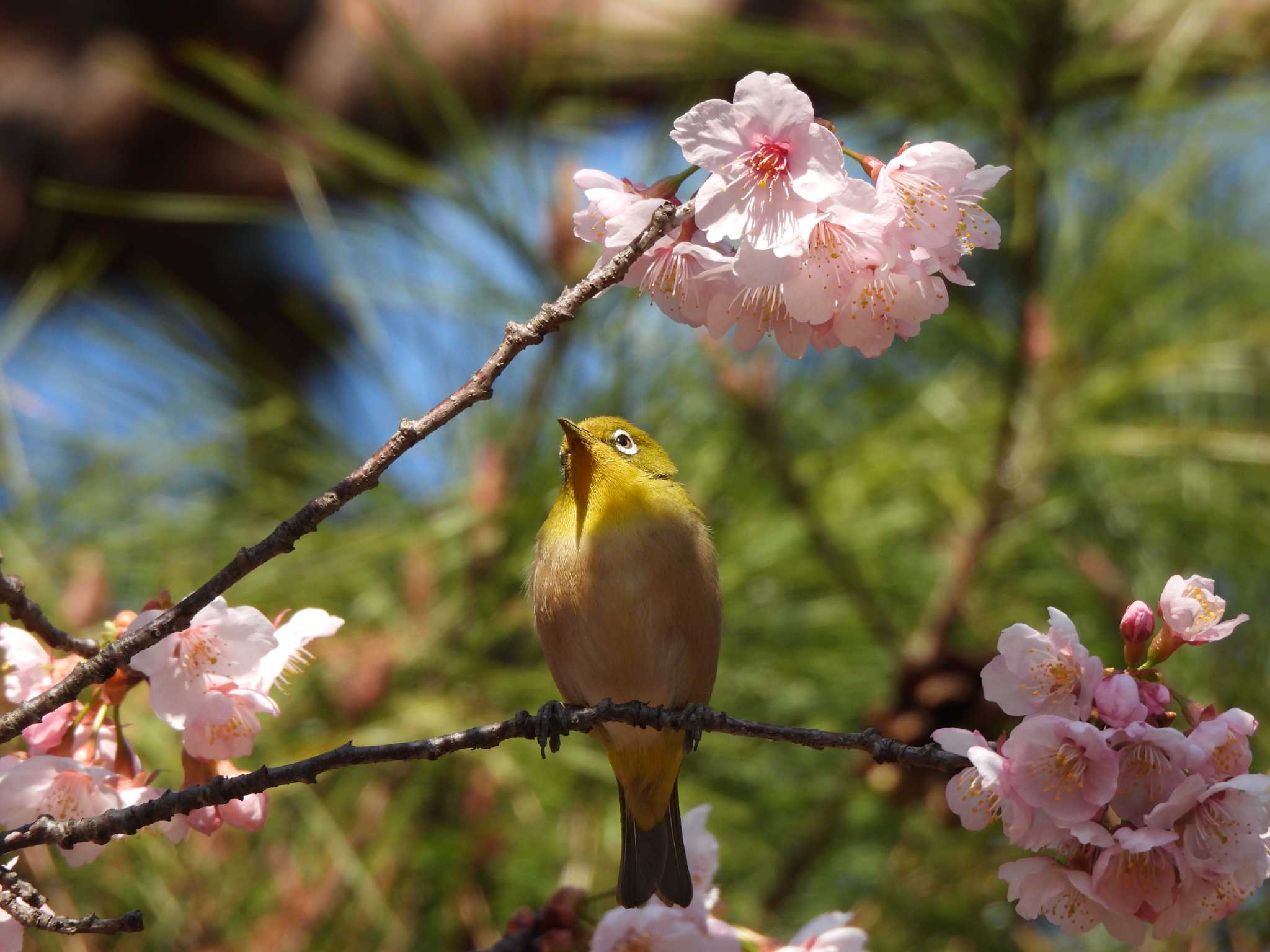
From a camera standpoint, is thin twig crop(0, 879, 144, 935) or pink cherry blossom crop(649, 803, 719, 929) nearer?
thin twig crop(0, 879, 144, 935)

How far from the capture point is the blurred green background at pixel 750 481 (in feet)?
8.87

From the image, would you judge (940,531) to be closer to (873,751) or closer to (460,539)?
(460,539)

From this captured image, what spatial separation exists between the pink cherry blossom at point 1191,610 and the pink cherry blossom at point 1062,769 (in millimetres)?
171

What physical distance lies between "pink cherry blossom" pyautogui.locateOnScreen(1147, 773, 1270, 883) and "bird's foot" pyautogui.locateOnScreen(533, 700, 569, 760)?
30.7 inches

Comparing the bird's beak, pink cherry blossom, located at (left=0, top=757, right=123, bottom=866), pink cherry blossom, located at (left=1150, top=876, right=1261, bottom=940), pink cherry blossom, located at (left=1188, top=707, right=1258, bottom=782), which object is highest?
the bird's beak

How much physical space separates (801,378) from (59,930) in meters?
2.39

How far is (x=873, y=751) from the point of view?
1.31m

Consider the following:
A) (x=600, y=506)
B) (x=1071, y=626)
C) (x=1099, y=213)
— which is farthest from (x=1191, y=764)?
(x=1099, y=213)

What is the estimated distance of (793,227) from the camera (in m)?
1.40

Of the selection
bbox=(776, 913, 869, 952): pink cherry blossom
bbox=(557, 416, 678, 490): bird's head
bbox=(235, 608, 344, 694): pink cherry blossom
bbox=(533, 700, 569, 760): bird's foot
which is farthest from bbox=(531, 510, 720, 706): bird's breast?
bbox=(235, 608, 344, 694): pink cherry blossom

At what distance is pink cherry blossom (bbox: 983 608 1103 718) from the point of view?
4.20 feet

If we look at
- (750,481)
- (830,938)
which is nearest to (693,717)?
(830,938)

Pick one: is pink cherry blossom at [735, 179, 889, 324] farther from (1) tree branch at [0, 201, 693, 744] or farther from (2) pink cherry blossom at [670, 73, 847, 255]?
(1) tree branch at [0, 201, 693, 744]

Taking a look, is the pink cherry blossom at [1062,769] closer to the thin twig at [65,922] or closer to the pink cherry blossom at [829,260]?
the pink cherry blossom at [829,260]
